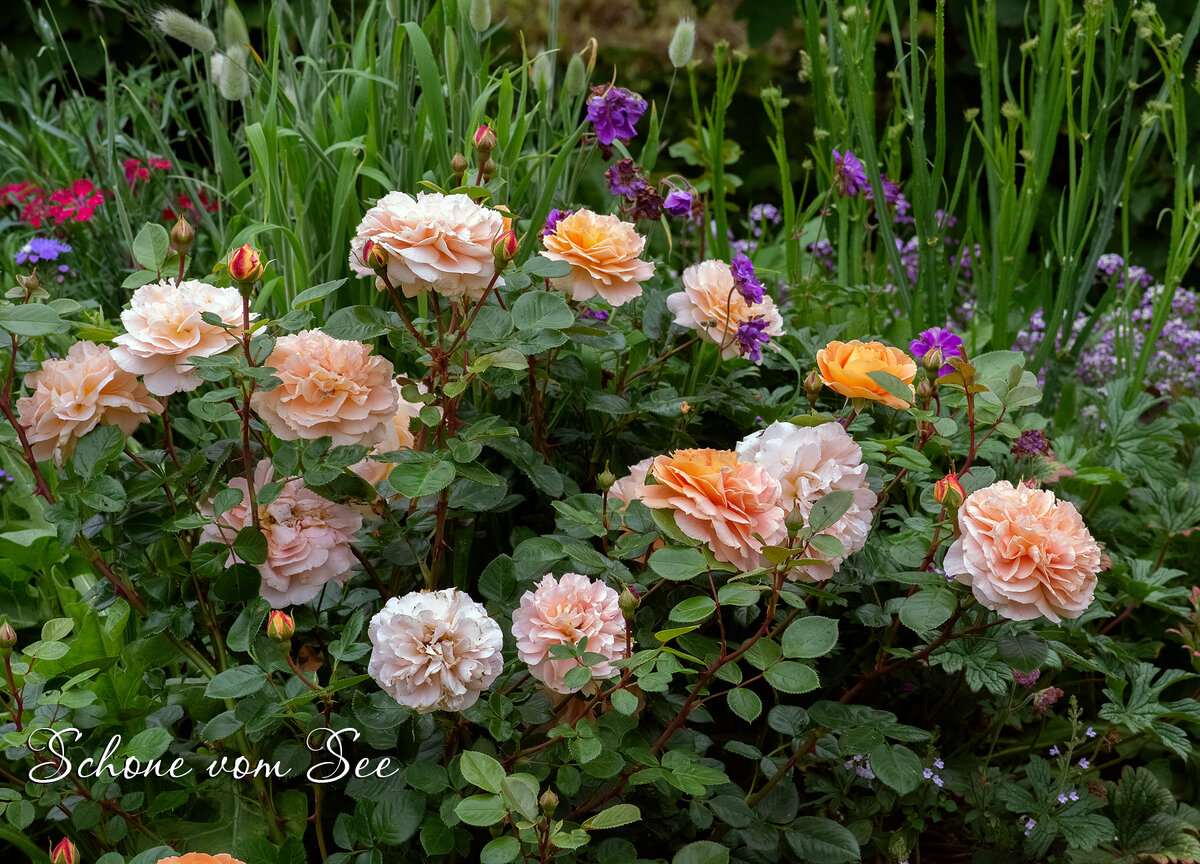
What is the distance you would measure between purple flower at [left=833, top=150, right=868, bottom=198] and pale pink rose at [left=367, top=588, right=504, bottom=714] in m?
1.20

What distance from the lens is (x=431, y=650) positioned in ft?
2.62

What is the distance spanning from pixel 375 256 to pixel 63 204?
5.14 feet

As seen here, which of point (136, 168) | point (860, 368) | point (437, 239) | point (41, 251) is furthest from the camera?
point (136, 168)

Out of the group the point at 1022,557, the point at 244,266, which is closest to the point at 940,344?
the point at 1022,557

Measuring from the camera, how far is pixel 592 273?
3.56 ft

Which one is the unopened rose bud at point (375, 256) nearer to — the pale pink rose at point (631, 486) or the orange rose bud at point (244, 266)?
the orange rose bud at point (244, 266)

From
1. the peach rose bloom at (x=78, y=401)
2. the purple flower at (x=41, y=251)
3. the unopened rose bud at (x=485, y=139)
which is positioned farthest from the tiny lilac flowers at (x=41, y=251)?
the unopened rose bud at (x=485, y=139)

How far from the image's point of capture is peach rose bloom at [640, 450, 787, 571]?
0.88 metres

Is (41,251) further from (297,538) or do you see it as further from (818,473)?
(818,473)

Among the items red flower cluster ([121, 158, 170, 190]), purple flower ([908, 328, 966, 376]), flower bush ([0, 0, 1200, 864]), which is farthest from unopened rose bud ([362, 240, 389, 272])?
red flower cluster ([121, 158, 170, 190])

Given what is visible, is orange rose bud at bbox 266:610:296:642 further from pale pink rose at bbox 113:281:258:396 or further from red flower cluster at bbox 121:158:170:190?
red flower cluster at bbox 121:158:170:190

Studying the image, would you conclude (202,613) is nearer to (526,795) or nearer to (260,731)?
(260,731)

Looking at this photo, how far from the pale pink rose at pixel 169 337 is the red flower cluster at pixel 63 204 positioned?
4.24 feet

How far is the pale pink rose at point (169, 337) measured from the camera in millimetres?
904
